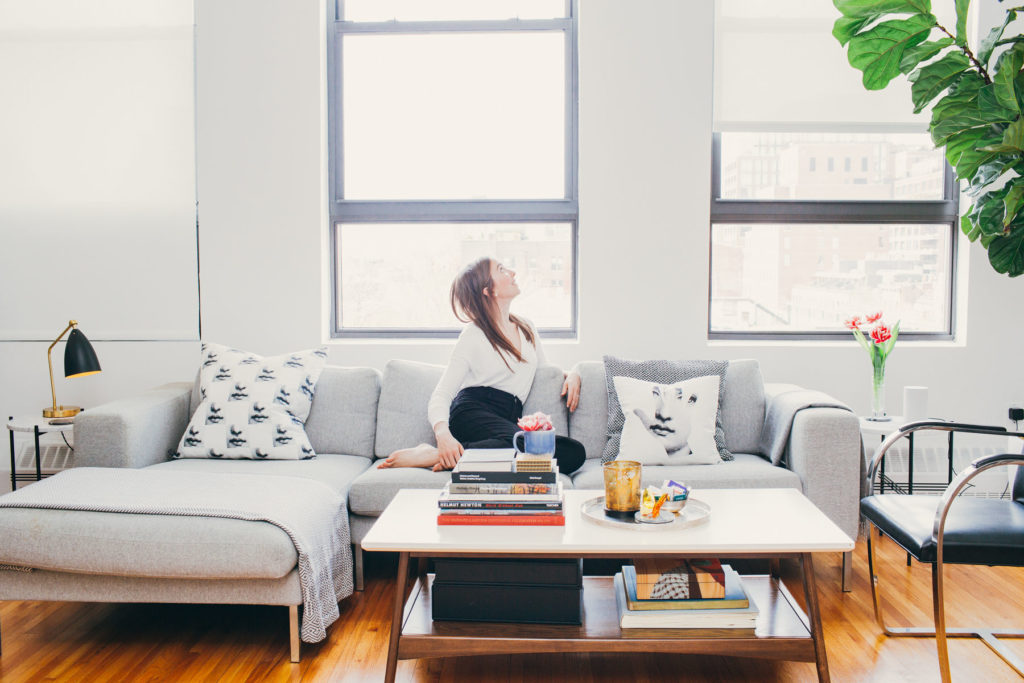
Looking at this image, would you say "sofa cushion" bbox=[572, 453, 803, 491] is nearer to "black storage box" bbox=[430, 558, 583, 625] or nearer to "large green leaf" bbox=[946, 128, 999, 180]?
"black storage box" bbox=[430, 558, 583, 625]

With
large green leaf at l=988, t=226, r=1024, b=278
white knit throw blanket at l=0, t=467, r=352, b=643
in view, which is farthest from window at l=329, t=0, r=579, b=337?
large green leaf at l=988, t=226, r=1024, b=278

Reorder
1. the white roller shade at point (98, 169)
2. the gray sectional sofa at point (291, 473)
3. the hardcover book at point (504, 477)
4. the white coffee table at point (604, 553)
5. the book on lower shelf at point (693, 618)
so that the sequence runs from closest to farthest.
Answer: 1. the white coffee table at point (604, 553)
2. the book on lower shelf at point (693, 618)
3. the hardcover book at point (504, 477)
4. the gray sectional sofa at point (291, 473)
5. the white roller shade at point (98, 169)

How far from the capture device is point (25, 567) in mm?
2184

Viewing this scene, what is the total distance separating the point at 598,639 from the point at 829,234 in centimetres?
268

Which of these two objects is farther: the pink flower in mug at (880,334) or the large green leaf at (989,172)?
the pink flower in mug at (880,334)

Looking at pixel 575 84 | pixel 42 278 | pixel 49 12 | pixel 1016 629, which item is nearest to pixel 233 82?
pixel 49 12

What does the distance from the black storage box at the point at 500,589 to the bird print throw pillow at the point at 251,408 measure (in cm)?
121

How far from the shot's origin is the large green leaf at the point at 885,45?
2.67 m

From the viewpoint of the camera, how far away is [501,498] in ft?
6.59

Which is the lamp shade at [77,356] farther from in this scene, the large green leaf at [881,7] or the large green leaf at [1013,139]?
the large green leaf at [1013,139]

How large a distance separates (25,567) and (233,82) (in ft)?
8.00

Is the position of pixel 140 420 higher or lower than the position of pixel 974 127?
lower

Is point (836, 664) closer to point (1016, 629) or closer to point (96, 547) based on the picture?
point (1016, 629)

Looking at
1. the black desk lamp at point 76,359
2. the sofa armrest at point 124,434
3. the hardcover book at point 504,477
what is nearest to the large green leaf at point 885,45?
the hardcover book at point 504,477
